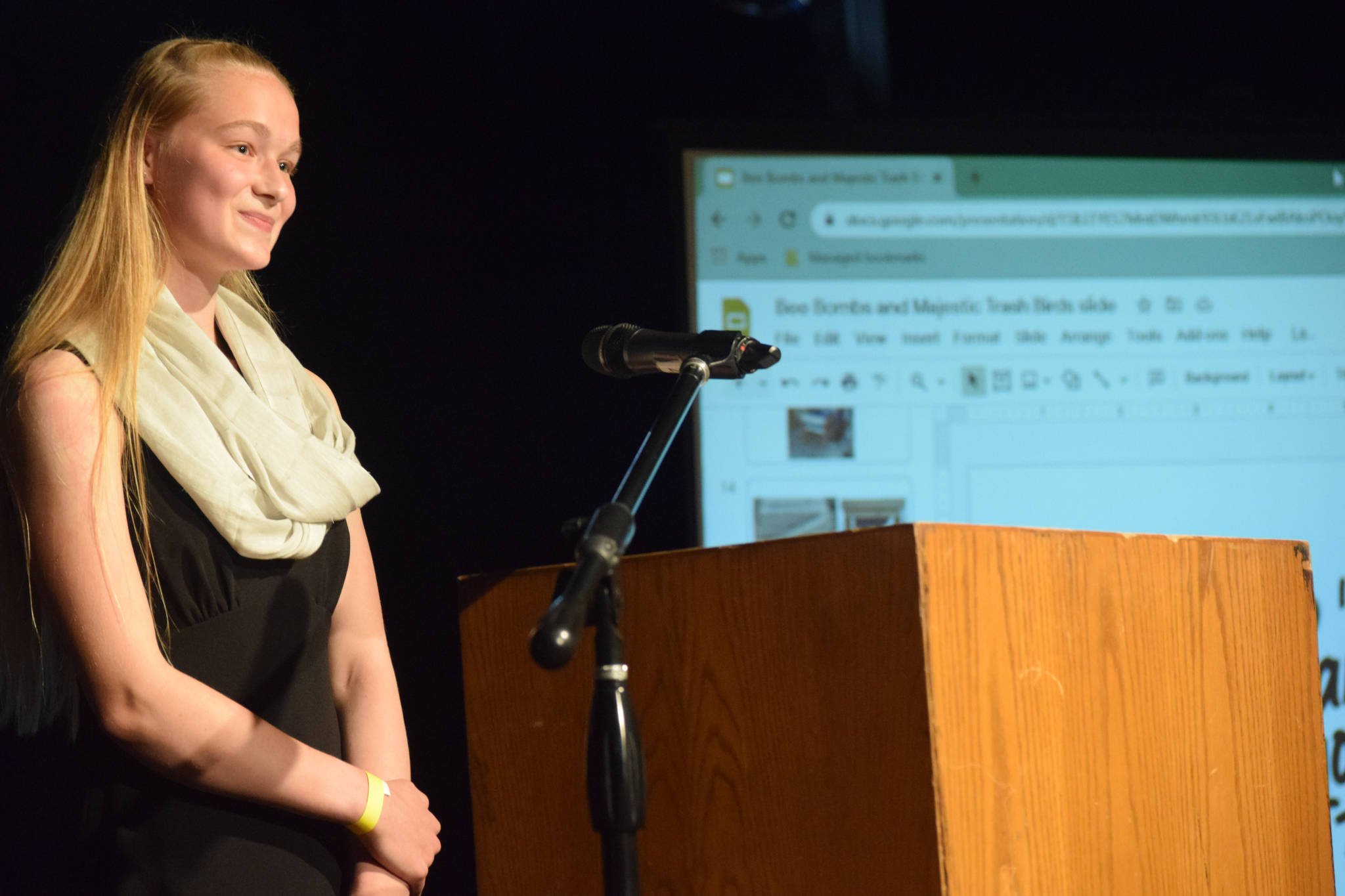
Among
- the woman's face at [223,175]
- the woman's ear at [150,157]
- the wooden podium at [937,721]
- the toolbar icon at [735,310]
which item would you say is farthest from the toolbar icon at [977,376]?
the woman's ear at [150,157]

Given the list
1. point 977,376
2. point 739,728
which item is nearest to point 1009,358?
point 977,376

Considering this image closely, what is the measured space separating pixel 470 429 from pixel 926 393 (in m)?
0.92

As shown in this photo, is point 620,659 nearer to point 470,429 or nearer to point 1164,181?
point 470,429

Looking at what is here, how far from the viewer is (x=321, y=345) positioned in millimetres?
2496

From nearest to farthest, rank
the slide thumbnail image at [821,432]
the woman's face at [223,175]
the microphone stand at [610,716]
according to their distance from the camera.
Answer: the microphone stand at [610,716] < the woman's face at [223,175] < the slide thumbnail image at [821,432]

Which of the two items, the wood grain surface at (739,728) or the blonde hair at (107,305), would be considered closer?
the wood grain surface at (739,728)

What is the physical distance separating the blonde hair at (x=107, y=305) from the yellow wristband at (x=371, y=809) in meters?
0.24

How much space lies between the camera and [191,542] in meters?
1.19

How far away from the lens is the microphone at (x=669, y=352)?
1.04 metres

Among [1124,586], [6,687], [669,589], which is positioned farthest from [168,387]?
[1124,586]

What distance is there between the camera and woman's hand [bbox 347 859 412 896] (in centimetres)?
121

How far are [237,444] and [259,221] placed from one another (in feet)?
0.78

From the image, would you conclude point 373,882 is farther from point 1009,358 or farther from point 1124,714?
point 1009,358

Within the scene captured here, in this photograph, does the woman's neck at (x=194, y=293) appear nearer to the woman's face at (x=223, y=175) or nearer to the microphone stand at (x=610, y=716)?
the woman's face at (x=223, y=175)
